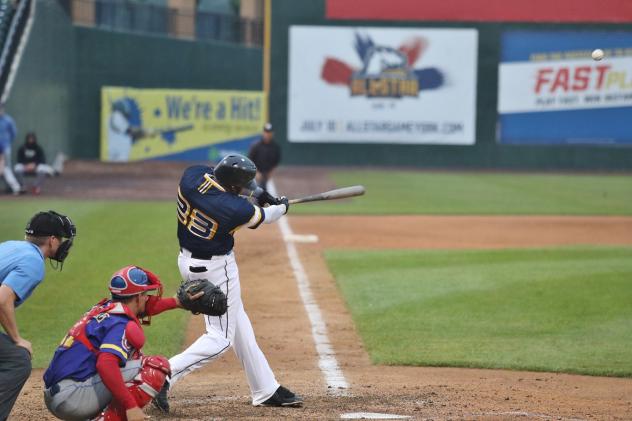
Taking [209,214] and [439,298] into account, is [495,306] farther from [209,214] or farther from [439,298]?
[209,214]

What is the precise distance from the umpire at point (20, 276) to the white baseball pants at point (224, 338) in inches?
44.9

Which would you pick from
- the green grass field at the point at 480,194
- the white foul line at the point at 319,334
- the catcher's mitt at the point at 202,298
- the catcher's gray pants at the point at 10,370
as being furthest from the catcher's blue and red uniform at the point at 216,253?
the green grass field at the point at 480,194

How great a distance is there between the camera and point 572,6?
1348 inches

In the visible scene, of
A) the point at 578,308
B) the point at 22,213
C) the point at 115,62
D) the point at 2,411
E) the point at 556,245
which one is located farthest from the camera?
the point at 115,62

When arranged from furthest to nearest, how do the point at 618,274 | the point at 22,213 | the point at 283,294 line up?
the point at 22,213 < the point at 618,274 < the point at 283,294

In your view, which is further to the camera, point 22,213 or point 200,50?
point 200,50

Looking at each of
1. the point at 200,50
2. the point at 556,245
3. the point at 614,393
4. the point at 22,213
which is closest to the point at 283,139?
the point at 200,50

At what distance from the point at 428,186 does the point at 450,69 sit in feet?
27.4

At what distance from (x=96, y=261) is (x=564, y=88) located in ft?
78.3

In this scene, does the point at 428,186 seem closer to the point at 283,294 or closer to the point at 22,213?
the point at 22,213

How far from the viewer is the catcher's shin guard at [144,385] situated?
18.3ft

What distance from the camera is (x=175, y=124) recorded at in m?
33.2

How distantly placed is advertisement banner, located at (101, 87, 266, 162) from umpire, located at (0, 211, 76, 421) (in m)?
27.4

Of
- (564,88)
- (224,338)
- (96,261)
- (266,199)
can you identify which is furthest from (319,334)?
(564,88)
